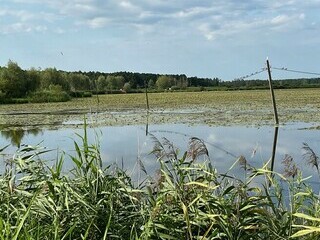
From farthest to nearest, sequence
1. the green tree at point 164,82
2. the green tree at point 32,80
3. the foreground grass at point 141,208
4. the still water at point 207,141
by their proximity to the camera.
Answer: the green tree at point 164,82 → the green tree at point 32,80 → the still water at point 207,141 → the foreground grass at point 141,208

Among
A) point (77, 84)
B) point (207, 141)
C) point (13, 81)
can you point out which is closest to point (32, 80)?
point (13, 81)

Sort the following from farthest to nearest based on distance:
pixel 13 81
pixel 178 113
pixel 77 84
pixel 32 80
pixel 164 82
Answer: pixel 164 82
pixel 32 80
pixel 13 81
pixel 178 113
pixel 77 84

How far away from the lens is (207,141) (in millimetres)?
11820

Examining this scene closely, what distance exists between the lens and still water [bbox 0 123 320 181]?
8875 mm

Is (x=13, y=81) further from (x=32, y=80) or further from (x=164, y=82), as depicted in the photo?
(x=164, y=82)

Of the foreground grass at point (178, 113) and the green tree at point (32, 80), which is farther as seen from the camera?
the green tree at point (32, 80)

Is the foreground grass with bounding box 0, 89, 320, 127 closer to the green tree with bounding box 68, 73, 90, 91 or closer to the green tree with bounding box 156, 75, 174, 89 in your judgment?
the green tree with bounding box 68, 73, 90, 91

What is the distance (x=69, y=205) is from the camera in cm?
280

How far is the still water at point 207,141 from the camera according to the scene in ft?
29.1

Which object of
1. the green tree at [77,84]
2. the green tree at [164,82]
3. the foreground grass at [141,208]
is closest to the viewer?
the foreground grass at [141,208]

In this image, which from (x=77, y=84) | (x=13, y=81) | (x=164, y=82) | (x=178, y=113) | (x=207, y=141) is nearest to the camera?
(x=77, y=84)

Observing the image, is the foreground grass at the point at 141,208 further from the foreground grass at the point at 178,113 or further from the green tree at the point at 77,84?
the foreground grass at the point at 178,113

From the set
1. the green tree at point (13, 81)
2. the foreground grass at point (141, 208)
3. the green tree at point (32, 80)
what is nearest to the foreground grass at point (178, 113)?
the foreground grass at point (141, 208)

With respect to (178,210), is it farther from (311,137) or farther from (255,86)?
(255,86)
